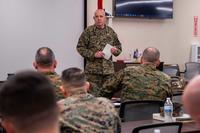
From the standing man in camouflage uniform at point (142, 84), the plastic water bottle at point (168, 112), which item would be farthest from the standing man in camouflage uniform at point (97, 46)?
the plastic water bottle at point (168, 112)

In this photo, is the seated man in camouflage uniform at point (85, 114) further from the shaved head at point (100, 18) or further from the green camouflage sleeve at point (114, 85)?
the shaved head at point (100, 18)

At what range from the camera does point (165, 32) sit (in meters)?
9.63

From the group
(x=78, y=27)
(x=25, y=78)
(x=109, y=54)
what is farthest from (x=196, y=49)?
(x=25, y=78)

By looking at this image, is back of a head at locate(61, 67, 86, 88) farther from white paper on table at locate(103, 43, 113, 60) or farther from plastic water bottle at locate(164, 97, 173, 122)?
white paper on table at locate(103, 43, 113, 60)

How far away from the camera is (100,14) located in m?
6.17

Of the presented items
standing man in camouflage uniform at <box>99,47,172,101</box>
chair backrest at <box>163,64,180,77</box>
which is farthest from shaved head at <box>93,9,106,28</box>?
chair backrest at <box>163,64,180,77</box>

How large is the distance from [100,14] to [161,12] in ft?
11.5

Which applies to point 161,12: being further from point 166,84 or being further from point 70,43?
point 166,84

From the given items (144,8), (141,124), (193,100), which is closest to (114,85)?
(141,124)

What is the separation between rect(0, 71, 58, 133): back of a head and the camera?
1.29 meters

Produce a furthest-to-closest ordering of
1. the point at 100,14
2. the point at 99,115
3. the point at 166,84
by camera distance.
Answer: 1. the point at 100,14
2. the point at 166,84
3. the point at 99,115

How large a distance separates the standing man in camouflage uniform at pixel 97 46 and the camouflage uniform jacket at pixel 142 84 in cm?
160

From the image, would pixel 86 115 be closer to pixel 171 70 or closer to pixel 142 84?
pixel 142 84

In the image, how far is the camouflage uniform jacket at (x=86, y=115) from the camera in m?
2.74
